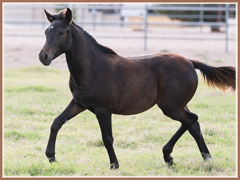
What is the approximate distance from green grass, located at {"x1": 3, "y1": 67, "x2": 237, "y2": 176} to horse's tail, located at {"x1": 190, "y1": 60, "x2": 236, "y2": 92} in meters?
0.94

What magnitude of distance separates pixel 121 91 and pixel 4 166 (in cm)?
171

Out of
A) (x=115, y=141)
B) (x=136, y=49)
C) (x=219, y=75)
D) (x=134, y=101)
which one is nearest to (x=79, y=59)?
(x=134, y=101)

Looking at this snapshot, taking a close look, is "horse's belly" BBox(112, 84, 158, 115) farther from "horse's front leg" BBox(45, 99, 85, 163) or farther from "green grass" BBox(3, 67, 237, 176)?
"green grass" BBox(3, 67, 237, 176)

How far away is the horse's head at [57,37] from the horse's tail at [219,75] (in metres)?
1.81

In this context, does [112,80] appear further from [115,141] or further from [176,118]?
[115,141]

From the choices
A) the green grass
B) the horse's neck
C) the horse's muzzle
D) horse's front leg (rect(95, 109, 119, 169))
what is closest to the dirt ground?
the green grass

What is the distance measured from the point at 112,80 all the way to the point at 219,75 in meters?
1.57

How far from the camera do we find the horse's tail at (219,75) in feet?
16.5

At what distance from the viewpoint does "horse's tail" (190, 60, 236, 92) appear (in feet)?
16.5

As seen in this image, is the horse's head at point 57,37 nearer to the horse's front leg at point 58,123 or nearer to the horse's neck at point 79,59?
the horse's neck at point 79,59

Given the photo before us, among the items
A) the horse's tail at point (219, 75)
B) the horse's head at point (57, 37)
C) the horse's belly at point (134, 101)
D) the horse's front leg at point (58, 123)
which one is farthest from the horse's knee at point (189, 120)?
the horse's head at point (57, 37)

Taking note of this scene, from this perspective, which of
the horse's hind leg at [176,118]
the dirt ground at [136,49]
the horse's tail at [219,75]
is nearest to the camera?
the horse's hind leg at [176,118]

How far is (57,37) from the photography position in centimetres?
411

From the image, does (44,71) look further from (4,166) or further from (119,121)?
(4,166)
